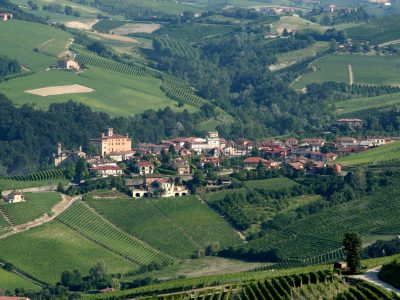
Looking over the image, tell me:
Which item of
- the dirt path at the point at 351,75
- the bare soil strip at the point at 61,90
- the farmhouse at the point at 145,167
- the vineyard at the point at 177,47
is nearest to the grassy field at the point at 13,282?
the farmhouse at the point at 145,167

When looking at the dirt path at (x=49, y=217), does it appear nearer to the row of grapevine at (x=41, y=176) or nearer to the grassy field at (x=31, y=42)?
the row of grapevine at (x=41, y=176)

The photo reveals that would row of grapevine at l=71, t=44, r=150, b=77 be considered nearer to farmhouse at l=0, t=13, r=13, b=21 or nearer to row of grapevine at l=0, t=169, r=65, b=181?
farmhouse at l=0, t=13, r=13, b=21

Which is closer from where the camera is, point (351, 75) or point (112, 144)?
point (112, 144)

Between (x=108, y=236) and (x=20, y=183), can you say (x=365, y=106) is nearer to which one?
(x=20, y=183)

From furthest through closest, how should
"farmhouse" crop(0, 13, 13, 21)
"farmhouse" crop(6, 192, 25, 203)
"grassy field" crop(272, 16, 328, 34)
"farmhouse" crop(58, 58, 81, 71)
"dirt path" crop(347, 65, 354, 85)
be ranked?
"grassy field" crop(272, 16, 328, 34), "farmhouse" crop(0, 13, 13, 21), "dirt path" crop(347, 65, 354, 85), "farmhouse" crop(58, 58, 81, 71), "farmhouse" crop(6, 192, 25, 203)

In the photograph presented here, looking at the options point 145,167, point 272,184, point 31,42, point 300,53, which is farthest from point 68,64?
point 272,184

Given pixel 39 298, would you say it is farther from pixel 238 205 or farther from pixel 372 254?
pixel 238 205

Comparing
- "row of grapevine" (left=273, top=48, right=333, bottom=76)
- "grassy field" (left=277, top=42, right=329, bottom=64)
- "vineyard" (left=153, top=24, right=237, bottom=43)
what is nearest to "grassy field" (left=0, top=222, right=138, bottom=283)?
"row of grapevine" (left=273, top=48, right=333, bottom=76)
